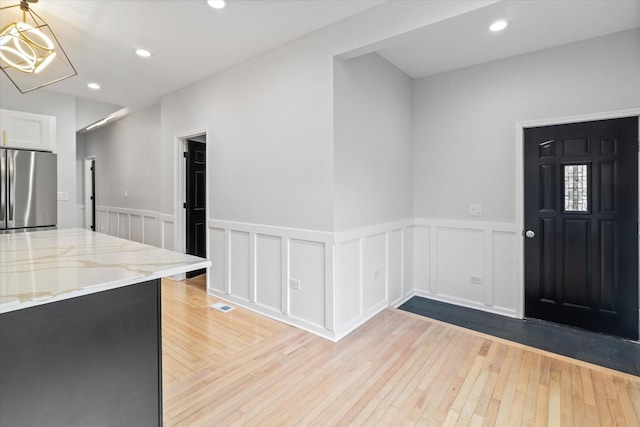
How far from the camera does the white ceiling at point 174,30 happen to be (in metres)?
2.48

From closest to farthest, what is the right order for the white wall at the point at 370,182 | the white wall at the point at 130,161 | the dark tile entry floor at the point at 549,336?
the dark tile entry floor at the point at 549,336
the white wall at the point at 370,182
the white wall at the point at 130,161

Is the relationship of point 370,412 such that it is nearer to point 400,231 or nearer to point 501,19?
point 400,231

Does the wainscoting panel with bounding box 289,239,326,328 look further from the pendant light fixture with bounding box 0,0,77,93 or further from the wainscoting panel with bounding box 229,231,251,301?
the pendant light fixture with bounding box 0,0,77,93

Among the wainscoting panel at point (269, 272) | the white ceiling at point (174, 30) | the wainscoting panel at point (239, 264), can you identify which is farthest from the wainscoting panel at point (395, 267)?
the white ceiling at point (174, 30)

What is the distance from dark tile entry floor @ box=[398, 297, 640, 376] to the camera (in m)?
2.61

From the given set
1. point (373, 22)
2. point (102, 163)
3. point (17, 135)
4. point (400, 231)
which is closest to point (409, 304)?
point (400, 231)

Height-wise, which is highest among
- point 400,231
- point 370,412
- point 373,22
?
point 373,22

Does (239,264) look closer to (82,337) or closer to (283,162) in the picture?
(283,162)

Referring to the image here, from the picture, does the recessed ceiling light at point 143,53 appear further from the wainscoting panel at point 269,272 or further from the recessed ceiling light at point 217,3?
the wainscoting panel at point 269,272

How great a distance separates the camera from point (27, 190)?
388cm

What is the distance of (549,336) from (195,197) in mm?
4504

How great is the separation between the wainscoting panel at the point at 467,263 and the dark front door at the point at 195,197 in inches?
121

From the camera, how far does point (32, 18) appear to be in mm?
2609

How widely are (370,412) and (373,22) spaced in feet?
8.93
